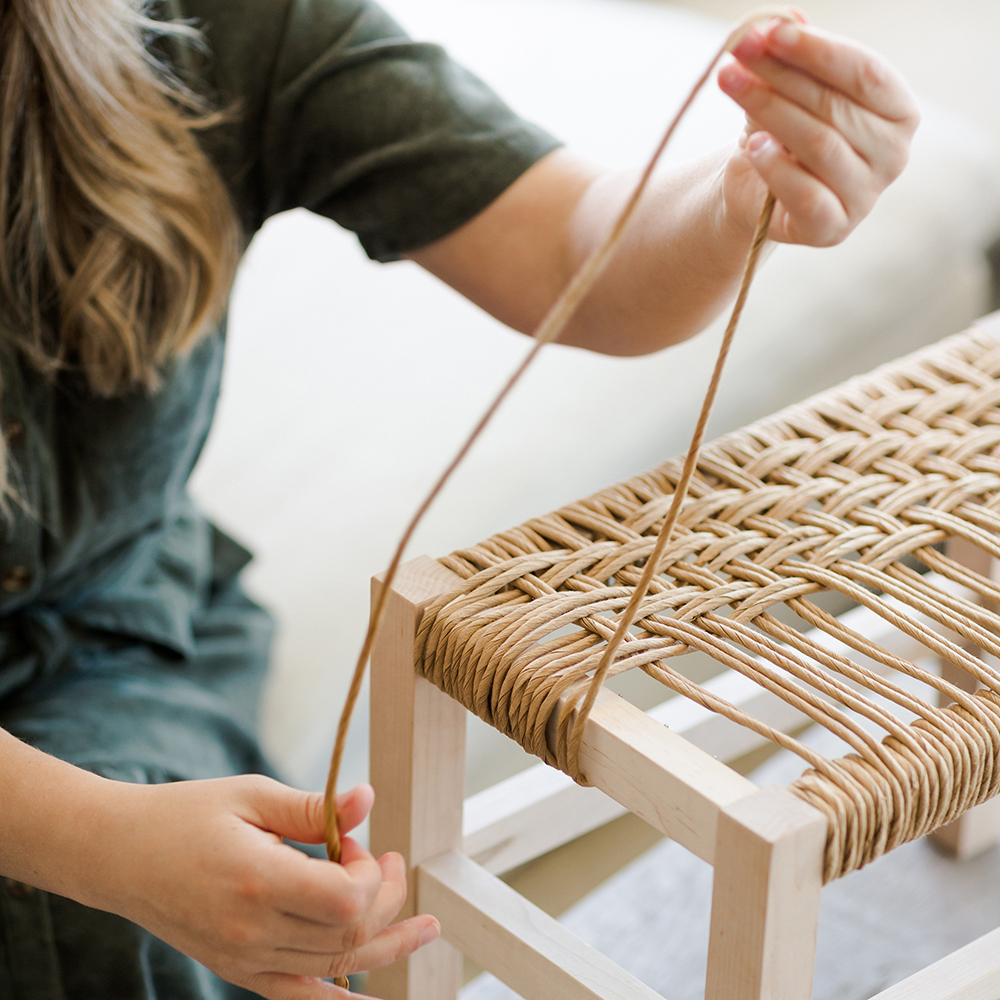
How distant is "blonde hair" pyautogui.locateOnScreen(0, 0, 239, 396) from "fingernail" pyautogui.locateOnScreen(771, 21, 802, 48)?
40 cm

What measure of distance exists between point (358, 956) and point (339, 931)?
28mm

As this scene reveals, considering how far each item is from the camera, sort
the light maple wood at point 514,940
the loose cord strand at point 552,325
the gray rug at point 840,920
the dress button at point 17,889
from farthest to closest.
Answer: the gray rug at point 840,920
the dress button at point 17,889
the light maple wood at point 514,940
the loose cord strand at point 552,325

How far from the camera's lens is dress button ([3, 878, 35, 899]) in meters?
0.61

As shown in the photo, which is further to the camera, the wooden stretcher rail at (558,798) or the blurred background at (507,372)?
the blurred background at (507,372)

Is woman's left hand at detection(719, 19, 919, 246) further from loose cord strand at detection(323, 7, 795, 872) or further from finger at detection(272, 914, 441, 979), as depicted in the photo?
finger at detection(272, 914, 441, 979)

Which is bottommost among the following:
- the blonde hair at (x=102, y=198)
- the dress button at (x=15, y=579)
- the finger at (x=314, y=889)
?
the dress button at (x=15, y=579)

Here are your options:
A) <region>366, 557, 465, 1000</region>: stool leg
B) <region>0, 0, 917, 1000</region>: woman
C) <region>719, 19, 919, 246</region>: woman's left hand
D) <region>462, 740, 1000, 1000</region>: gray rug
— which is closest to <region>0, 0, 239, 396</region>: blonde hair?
<region>0, 0, 917, 1000</region>: woman

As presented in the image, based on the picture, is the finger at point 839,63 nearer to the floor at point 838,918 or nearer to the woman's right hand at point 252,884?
the woman's right hand at point 252,884

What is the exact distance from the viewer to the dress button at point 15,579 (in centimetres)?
69

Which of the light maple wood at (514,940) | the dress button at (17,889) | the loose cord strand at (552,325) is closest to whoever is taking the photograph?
the loose cord strand at (552,325)

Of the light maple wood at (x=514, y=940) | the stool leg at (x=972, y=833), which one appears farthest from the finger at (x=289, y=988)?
the stool leg at (x=972, y=833)

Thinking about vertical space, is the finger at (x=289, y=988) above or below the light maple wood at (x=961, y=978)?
above

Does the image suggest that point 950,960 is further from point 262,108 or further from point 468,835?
point 262,108

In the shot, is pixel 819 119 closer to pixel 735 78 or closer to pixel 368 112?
pixel 735 78
